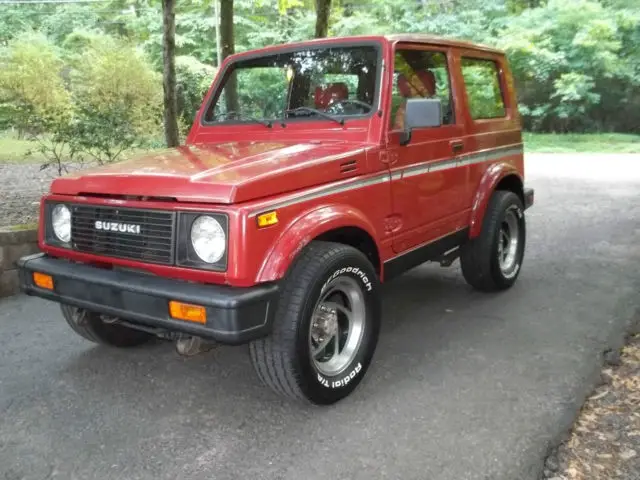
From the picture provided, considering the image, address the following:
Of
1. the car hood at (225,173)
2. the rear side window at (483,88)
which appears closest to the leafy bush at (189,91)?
the rear side window at (483,88)

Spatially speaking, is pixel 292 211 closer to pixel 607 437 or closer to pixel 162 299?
pixel 162 299

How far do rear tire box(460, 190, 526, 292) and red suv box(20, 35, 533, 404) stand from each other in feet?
0.08

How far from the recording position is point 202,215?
2.84 metres

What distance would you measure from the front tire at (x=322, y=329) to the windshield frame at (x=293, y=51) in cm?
99

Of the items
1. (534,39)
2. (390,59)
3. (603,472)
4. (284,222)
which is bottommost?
(603,472)

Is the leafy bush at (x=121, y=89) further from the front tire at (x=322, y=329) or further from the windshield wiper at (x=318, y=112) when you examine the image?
the front tire at (x=322, y=329)

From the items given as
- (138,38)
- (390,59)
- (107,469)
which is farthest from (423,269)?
(138,38)

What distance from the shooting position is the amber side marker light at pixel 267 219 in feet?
9.21

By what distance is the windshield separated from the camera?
12.7ft

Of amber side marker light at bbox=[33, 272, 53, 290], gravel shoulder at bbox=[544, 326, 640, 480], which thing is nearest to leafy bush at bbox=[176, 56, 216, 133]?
amber side marker light at bbox=[33, 272, 53, 290]

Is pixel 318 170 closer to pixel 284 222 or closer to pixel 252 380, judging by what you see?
pixel 284 222

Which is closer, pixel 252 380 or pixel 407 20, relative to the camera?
pixel 252 380

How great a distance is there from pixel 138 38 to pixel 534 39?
1506 cm

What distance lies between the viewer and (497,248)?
4.92m
